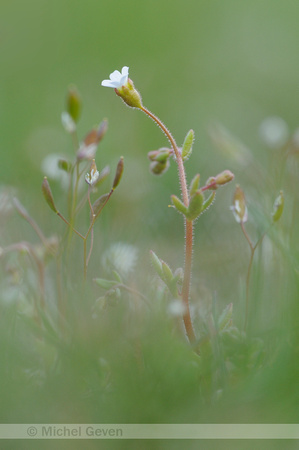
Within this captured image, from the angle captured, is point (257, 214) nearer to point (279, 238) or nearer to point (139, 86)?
point (279, 238)

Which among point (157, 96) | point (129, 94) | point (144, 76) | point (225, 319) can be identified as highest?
point (144, 76)

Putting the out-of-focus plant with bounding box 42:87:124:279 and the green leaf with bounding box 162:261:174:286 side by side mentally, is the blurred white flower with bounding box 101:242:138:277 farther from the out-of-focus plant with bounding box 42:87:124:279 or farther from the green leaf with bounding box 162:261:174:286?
the green leaf with bounding box 162:261:174:286

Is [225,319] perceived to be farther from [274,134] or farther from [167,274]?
[274,134]

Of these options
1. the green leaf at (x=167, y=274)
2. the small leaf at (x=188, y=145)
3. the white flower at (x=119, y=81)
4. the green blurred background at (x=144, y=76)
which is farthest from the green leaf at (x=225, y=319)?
the green blurred background at (x=144, y=76)

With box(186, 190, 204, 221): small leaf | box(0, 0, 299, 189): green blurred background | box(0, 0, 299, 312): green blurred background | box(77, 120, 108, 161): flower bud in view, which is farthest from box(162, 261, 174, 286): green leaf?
box(0, 0, 299, 189): green blurred background

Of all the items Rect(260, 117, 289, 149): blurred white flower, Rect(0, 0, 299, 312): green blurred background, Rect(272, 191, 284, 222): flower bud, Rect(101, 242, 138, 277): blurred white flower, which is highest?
Rect(0, 0, 299, 312): green blurred background

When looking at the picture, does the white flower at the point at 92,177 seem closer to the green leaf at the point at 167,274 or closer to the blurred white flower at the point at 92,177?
the blurred white flower at the point at 92,177

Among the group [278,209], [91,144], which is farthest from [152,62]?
[278,209]
